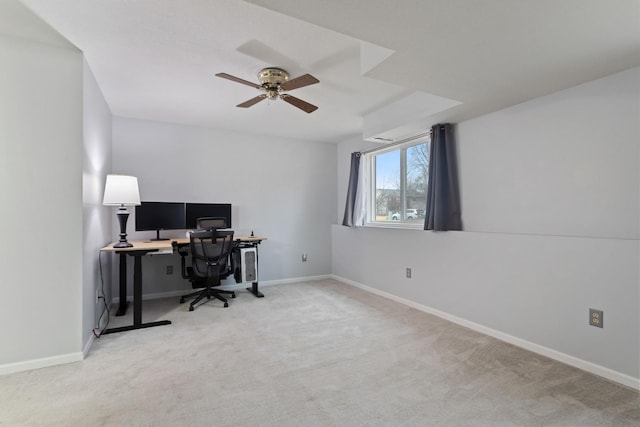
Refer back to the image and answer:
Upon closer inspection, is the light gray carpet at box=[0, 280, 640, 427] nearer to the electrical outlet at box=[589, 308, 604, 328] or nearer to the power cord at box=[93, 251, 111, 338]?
the power cord at box=[93, 251, 111, 338]

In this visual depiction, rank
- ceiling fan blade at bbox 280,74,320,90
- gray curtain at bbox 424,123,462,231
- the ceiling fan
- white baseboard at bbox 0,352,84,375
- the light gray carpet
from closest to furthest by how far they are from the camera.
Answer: the light gray carpet
white baseboard at bbox 0,352,84,375
ceiling fan blade at bbox 280,74,320,90
the ceiling fan
gray curtain at bbox 424,123,462,231

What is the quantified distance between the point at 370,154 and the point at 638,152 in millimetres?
3119

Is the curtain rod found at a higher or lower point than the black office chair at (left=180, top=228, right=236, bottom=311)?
higher

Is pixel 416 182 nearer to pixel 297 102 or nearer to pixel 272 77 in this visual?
pixel 297 102

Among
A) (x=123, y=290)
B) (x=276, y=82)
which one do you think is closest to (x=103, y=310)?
(x=123, y=290)

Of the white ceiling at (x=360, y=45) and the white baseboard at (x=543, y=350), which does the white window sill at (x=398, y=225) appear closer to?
the white baseboard at (x=543, y=350)

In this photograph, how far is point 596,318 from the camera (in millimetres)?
2178

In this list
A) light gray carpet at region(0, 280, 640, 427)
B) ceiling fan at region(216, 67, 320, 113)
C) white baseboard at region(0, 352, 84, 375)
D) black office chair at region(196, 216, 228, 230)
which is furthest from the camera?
black office chair at region(196, 216, 228, 230)

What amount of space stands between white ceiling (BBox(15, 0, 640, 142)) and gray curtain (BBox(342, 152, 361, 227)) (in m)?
1.63

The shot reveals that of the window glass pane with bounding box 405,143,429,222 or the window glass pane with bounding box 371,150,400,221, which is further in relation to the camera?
the window glass pane with bounding box 371,150,400,221

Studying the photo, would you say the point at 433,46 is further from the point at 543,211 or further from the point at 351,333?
the point at 351,333

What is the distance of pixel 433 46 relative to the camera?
177cm

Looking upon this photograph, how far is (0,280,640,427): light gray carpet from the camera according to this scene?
5.52ft

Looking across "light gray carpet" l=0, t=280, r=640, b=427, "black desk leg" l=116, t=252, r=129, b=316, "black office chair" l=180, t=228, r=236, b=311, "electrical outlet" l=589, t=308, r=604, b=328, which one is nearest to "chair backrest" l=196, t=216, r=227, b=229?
"black office chair" l=180, t=228, r=236, b=311
